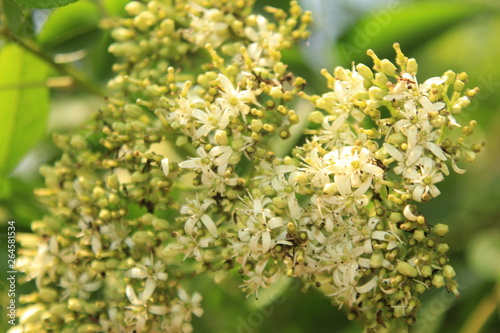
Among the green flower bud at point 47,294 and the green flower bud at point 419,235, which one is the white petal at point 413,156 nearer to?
the green flower bud at point 419,235

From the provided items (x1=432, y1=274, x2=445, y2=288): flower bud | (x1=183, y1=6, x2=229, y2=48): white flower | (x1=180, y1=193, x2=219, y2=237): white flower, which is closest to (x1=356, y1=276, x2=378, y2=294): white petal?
(x1=432, y1=274, x2=445, y2=288): flower bud

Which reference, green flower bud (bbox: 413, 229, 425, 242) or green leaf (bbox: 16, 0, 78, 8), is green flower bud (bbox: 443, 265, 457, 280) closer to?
green flower bud (bbox: 413, 229, 425, 242)

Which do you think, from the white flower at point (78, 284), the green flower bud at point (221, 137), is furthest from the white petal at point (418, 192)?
the white flower at point (78, 284)

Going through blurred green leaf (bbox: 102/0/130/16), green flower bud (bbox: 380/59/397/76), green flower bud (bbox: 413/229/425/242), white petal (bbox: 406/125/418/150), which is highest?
green flower bud (bbox: 380/59/397/76)

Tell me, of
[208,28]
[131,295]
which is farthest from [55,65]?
[131,295]

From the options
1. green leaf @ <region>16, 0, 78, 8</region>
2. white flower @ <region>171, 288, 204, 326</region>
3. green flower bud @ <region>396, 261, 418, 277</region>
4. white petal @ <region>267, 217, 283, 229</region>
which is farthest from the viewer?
white flower @ <region>171, 288, 204, 326</region>

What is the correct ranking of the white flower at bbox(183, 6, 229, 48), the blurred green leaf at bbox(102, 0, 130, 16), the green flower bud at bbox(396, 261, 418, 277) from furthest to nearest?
the blurred green leaf at bbox(102, 0, 130, 16), the white flower at bbox(183, 6, 229, 48), the green flower bud at bbox(396, 261, 418, 277)

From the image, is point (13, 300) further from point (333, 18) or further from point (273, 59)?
point (333, 18)

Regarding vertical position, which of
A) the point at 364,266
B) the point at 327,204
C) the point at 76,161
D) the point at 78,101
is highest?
the point at 327,204

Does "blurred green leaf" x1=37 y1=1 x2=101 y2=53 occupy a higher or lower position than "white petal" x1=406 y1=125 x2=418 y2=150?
lower

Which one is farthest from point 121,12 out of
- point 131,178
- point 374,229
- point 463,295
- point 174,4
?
point 463,295
